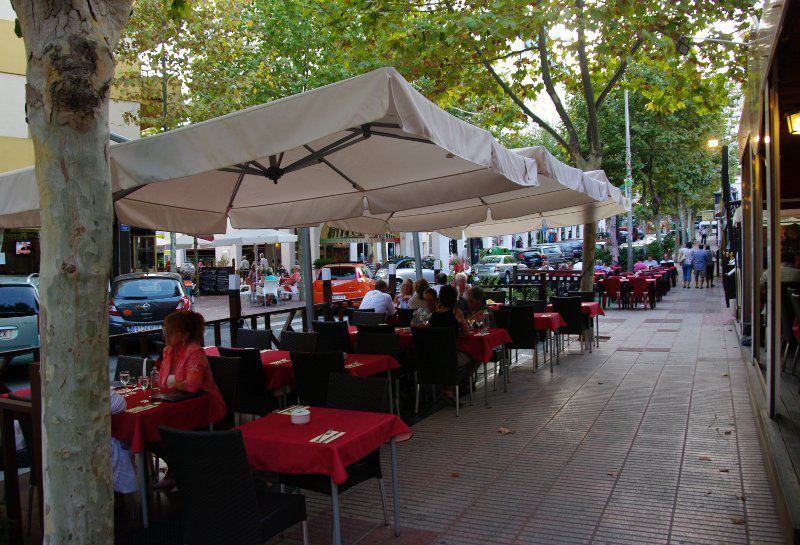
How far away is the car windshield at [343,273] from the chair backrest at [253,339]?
47.3ft

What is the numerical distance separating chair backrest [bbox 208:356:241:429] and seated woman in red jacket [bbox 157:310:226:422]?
211mm

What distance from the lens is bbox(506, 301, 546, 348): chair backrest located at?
8.43 m

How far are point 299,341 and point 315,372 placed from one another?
1.79 m

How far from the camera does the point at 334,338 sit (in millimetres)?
7184

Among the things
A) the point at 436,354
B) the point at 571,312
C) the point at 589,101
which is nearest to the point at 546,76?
the point at 589,101

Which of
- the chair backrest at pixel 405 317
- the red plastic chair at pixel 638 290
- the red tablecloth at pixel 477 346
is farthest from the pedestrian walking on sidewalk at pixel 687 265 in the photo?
the red tablecloth at pixel 477 346

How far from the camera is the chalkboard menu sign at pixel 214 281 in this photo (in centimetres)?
2978

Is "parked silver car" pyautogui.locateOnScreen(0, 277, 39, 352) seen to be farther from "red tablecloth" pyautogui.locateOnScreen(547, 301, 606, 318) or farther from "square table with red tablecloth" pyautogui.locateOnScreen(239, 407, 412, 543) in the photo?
"red tablecloth" pyautogui.locateOnScreen(547, 301, 606, 318)

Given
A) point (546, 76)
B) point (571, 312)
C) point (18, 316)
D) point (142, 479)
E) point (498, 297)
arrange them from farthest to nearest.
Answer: point (546, 76) → point (498, 297) → point (18, 316) → point (571, 312) → point (142, 479)

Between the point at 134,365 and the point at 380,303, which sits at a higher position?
the point at 380,303

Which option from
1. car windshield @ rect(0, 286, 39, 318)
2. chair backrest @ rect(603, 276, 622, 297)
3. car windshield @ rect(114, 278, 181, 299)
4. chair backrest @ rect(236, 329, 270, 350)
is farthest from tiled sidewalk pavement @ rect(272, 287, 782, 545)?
chair backrest @ rect(603, 276, 622, 297)

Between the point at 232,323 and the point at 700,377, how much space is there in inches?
246

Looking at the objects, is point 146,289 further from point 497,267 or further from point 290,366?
point 497,267

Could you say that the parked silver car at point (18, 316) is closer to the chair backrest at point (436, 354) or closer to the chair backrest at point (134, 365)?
the chair backrest at point (134, 365)
